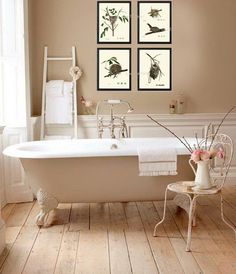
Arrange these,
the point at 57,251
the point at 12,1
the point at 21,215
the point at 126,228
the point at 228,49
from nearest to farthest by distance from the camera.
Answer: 1. the point at 57,251
2. the point at 126,228
3. the point at 21,215
4. the point at 12,1
5. the point at 228,49

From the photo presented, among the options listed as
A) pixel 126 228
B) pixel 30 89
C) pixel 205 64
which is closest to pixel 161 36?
pixel 205 64

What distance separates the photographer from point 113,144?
16.6 ft

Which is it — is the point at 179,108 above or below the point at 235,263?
above

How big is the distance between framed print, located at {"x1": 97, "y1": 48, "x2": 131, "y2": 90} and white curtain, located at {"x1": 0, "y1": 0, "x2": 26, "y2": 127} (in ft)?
3.37

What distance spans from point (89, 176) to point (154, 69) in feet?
7.09

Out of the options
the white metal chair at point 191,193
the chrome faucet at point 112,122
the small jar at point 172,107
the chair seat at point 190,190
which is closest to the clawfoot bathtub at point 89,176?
the white metal chair at point 191,193

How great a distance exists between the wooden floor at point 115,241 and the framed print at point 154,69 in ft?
5.17

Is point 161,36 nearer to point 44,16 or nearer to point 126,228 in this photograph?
point 44,16

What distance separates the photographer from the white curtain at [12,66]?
5.28m

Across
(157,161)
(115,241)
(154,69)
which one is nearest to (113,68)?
(154,69)

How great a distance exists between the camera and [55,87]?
5.92m

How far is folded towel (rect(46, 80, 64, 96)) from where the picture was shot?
5.91 meters

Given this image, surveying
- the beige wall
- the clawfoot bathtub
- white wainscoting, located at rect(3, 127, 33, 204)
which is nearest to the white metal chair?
the clawfoot bathtub

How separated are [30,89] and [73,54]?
2.27 ft
